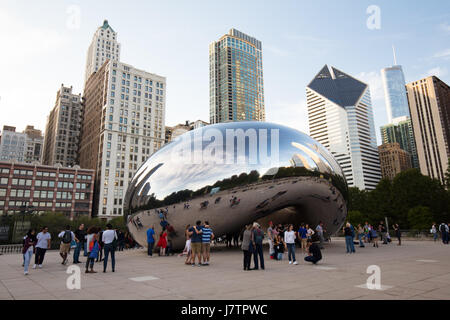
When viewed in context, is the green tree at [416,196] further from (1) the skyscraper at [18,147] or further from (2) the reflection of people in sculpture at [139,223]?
(1) the skyscraper at [18,147]

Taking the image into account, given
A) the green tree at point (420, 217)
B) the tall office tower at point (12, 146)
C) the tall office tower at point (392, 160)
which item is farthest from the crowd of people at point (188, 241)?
the tall office tower at point (392, 160)

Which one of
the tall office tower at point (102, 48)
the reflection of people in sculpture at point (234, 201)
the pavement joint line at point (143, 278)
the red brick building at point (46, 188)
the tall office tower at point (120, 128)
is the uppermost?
the tall office tower at point (102, 48)

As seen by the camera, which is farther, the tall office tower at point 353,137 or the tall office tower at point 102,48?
the tall office tower at point 353,137

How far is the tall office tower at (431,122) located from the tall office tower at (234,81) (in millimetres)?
83959

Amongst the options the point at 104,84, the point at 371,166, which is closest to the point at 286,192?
the point at 104,84

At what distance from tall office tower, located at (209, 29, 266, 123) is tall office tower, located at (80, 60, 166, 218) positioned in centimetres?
7796

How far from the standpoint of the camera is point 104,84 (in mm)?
100000

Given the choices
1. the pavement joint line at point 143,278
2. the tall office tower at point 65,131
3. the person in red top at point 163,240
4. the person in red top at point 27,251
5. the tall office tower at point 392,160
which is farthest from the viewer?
the tall office tower at point 392,160

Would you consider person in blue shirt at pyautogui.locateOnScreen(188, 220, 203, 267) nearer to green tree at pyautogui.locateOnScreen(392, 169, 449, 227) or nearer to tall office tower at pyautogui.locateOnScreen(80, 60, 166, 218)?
green tree at pyautogui.locateOnScreen(392, 169, 449, 227)

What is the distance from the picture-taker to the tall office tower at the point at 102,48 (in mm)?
142750
